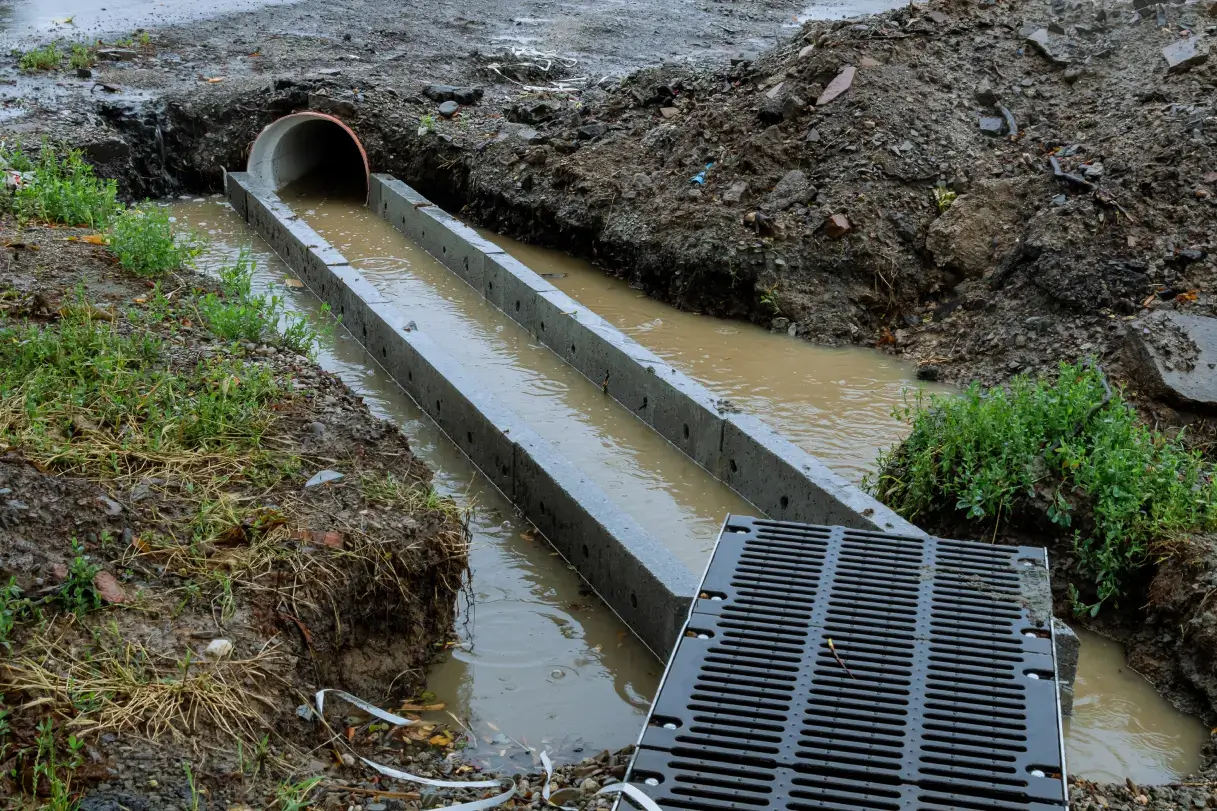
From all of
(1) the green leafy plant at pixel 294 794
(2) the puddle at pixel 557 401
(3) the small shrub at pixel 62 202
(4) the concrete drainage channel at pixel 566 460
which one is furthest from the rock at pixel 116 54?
(1) the green leafy plant at pixel 294 794

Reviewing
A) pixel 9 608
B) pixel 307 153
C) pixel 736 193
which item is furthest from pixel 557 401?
pixel 307 153

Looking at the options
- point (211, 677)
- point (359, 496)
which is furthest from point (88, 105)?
point (211, 677)

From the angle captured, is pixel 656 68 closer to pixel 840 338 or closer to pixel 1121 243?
pixel 840 338

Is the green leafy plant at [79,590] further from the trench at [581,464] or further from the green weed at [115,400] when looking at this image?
the trench at [581,464]

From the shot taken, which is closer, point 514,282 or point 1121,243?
point 1121,243

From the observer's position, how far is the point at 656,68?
457 inches

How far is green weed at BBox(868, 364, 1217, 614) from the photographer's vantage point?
4.99 meters

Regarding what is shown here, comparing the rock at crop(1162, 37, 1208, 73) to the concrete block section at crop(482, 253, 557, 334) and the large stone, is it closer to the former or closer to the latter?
the large stone

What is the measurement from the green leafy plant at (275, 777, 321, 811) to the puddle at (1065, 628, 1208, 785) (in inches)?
110

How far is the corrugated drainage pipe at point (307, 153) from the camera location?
11.0 meters

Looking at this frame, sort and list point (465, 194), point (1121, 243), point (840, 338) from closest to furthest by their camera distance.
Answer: point (1121, 243), point (840, 338), point (465, 194)

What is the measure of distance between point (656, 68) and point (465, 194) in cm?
255

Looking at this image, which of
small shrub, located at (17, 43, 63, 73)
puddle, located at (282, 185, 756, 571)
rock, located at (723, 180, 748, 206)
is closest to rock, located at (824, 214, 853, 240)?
rock, located at (723, 180, 748, 206)

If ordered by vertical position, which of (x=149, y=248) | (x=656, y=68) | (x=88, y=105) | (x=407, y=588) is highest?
(x=656, y=68)
